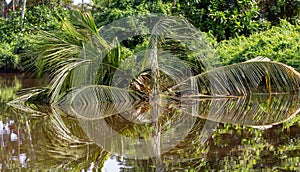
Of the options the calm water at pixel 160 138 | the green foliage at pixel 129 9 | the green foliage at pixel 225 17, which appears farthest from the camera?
the green foliage at pixel 129 9

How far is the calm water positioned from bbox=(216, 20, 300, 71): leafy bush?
1.88 meters

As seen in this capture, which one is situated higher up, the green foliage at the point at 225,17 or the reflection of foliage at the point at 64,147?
the green foliage at the point at 225,17

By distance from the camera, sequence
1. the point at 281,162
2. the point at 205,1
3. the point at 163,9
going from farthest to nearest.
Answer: the point at 163,9 → the point at 205,1 → the point at 281,162

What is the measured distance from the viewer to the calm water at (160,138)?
4641mm

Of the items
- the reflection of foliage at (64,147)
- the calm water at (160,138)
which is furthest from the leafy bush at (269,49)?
the reflection of foliage at (64,147)

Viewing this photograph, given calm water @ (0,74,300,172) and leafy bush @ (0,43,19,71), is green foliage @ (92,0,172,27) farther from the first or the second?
calm water @ (0,74,300,172)

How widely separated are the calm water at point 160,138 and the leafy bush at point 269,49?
73.9 inches

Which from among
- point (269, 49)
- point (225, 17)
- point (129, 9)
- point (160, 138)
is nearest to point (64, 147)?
point (160, 138)

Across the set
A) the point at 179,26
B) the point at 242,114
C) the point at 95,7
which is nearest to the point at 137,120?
the point at 242,114

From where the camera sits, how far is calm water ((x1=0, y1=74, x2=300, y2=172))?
4.64 m

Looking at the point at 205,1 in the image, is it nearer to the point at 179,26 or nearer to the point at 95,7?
the point at 179,26

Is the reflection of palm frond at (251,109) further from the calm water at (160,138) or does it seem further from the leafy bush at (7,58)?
the leafy bush at (7,58)

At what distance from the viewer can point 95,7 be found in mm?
24859

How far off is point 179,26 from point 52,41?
264 cm
